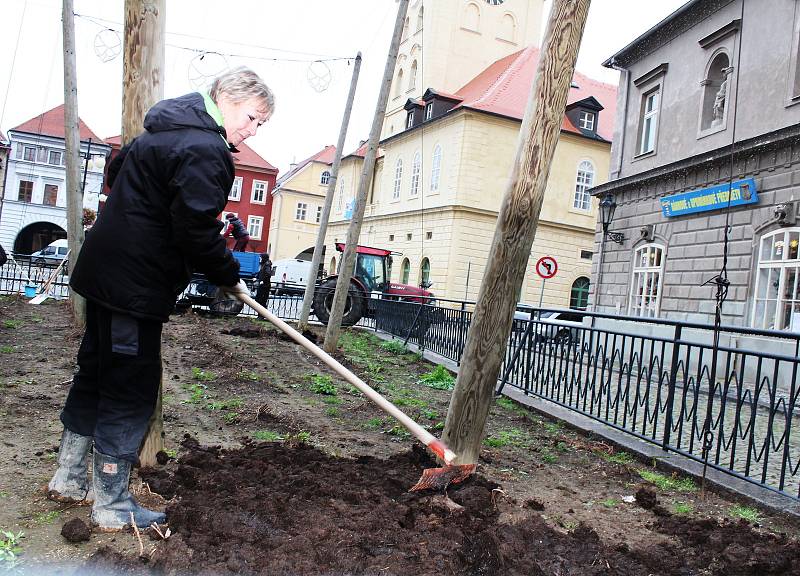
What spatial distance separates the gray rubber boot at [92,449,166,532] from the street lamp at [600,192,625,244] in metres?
17.0

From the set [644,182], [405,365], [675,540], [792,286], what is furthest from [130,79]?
[644,182]

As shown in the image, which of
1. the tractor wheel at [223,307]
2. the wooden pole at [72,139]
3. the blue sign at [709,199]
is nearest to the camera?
the wooden pole at [72,139]

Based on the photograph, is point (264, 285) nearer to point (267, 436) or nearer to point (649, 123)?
point (267, 436)

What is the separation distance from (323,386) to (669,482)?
360cm

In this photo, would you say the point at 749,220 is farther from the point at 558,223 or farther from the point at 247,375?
the point at 558,223

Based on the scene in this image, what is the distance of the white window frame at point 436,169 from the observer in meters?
32.3

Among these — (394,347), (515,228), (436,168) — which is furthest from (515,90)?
(515,228)

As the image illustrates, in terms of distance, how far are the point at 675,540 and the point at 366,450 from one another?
2046 millimetres

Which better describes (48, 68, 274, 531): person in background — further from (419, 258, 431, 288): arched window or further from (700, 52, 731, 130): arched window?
(419, 258, 431, 288): arched window

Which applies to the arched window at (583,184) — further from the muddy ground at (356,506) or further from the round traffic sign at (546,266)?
the muddy ground at (356,506)

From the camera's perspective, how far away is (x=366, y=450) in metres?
4.43

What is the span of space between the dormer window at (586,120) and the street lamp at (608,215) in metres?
15.0

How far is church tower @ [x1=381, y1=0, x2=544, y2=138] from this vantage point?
36.3 meters

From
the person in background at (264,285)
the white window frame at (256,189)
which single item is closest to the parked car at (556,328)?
the person in background at (264,285)
